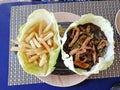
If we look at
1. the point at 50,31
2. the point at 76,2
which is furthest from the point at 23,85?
the point at 76,2

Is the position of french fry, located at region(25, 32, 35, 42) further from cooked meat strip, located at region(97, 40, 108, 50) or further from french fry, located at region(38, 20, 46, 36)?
cooked meat strip, located at region(97, 40, 108, 50)

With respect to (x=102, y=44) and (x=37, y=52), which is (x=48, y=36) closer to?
(x=37, y=52)

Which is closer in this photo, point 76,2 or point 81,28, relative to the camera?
point 81,28

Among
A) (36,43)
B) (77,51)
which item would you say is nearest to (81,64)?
(77,51)

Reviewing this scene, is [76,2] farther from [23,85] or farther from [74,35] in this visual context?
[23,85]

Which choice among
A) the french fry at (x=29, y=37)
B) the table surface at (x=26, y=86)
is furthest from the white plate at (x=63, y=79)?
the french fry at (x=29, y=37)

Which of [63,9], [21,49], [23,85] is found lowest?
[23,85]

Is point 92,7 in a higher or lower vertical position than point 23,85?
higher
